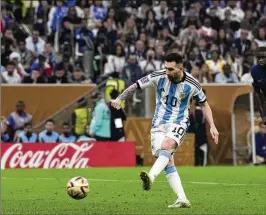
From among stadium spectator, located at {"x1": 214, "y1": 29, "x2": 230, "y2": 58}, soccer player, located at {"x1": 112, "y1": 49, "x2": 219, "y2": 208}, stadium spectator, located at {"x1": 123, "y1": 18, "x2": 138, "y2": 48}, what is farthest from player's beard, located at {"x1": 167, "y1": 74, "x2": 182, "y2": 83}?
stadium spectator, located at {"x1": 214, "y1": 29, "x2": 230, "y2": 58}

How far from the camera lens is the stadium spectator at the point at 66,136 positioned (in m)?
26.2

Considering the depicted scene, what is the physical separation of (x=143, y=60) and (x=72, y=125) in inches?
135

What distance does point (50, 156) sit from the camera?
83.3 feet

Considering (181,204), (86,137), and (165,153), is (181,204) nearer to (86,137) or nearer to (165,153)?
(165,153)

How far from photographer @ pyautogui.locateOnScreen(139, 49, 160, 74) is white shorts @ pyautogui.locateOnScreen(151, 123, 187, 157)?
52.8 feet

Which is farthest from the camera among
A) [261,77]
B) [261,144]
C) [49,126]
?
[261,144]

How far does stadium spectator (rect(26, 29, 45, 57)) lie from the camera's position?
29.5 metres

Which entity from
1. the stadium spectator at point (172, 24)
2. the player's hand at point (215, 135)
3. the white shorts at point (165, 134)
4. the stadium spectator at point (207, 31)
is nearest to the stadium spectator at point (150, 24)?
the stadium spectator at point (172, 24)

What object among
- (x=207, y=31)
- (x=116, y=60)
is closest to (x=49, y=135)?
(x=116, y=60)

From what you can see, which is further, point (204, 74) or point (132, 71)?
point (204, 74)

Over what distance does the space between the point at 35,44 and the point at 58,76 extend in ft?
6.72

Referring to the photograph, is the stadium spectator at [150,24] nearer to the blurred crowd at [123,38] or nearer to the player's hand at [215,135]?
the blurred crowd at [123,38]

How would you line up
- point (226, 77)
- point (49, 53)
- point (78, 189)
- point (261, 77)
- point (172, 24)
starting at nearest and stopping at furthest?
point (78, 189) → point (261, 77) → point (226, 77) → point (49, 53) → point (172, 24)

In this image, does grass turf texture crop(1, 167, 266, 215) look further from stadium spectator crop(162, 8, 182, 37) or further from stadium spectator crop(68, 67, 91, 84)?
stadium spectator crop(162, 8, 182, 37)
